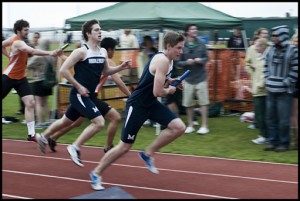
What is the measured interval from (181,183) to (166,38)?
1.76 meters

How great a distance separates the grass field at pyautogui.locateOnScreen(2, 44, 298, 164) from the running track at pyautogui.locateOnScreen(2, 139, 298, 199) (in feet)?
1.38

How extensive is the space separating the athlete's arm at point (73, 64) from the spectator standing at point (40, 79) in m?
4.22

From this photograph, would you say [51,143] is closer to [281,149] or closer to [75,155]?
[75,155]

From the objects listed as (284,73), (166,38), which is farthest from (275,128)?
(166,38)

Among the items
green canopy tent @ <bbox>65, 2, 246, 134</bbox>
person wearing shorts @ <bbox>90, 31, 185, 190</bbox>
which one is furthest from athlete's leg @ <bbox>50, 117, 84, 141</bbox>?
green canopy tent @ <bbox>65, 2, 246, 134</bbox>

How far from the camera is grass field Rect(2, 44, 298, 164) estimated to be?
862cm

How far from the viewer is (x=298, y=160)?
26.4 ft

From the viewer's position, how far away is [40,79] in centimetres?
1145

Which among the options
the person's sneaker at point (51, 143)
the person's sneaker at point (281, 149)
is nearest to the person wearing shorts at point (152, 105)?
the person's sneaker at point (51, 143)

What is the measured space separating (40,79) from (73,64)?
4302 millimetres

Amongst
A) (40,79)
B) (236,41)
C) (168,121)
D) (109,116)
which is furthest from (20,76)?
(236,41)

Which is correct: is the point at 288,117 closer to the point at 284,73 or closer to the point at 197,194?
the point at 284,73

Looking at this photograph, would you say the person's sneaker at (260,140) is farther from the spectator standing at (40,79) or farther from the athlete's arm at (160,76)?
the spectator standing at (40,79)

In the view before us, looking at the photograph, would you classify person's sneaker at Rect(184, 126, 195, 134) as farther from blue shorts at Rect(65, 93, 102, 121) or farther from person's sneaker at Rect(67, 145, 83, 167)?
person's sneaker at Rect(67, 145, 83, 167)
